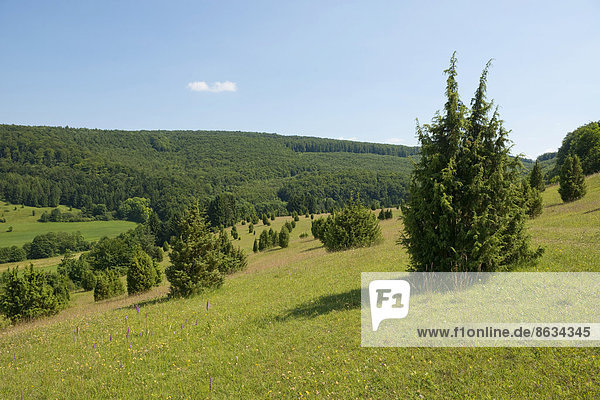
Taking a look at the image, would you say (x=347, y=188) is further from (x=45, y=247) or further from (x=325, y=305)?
(x=325, y=305)

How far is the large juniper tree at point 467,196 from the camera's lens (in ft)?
28.9

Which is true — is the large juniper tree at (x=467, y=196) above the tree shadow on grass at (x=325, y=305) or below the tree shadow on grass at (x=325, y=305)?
above

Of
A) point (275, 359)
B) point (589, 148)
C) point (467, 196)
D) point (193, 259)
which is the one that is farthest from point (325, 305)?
point (589, 148)

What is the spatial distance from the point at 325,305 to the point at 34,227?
150138mm

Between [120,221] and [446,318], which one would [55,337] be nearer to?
[446,318]

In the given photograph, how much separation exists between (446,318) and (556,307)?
2.39 m

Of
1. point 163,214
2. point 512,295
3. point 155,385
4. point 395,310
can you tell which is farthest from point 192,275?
point 163,214

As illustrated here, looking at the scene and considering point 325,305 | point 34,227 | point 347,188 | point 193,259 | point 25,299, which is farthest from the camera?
point 347,188

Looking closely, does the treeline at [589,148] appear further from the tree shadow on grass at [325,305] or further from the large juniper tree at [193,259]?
the large juniper tree at [193,259]

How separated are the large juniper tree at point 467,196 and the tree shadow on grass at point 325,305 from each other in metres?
2.58

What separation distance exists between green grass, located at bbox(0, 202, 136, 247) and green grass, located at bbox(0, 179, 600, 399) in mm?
116568

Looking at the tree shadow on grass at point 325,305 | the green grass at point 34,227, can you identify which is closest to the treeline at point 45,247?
the green grass at point 34,227

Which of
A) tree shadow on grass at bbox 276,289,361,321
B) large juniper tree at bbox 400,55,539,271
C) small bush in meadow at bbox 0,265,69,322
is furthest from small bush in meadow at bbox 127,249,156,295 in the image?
large juniper tree at bbox 400,55,539,271

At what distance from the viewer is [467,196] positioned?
9047 millimetres
